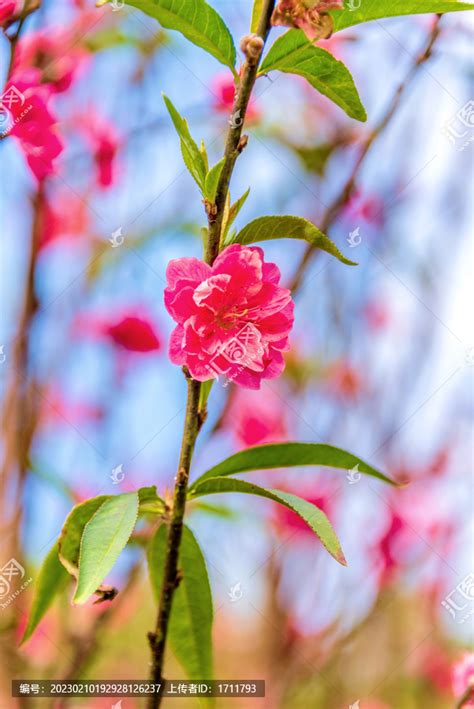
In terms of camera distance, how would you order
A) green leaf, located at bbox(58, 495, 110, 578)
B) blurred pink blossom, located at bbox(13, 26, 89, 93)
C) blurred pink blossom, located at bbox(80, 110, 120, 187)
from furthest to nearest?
blurred pink blossom, located at bbox(80, 110, 120, 187) → blurred pink blossom, located at bbox(13, 26, 89, 93) → green leaf, located at bbox(58, 495, 110, 578)

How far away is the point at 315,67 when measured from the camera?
694 mm

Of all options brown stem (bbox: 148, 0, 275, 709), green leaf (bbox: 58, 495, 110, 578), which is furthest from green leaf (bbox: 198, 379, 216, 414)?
green leaf (bbox: 58, 495, 110, 578)

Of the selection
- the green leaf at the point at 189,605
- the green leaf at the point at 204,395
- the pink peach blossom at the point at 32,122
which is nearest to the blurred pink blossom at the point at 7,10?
the pink peach blossom at the point at 32,122

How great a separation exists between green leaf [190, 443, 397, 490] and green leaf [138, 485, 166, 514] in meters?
0.07

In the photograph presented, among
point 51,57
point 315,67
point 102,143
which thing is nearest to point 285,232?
point 315,67

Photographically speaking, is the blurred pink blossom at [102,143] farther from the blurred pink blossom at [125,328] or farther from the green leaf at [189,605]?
the green leaf at [189,605]

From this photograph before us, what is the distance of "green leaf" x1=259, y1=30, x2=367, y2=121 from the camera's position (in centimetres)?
68

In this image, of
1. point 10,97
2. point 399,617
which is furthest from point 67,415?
point 399,617

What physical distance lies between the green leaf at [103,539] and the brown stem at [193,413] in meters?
0.04

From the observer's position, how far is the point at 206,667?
0.82m

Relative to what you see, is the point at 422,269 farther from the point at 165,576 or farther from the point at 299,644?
the point at 165,576

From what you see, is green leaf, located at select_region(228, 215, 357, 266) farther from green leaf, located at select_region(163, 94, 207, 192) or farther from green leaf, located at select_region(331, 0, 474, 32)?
green leaf, located at select_region(331, 0, 474, 32)

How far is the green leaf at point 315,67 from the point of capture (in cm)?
68

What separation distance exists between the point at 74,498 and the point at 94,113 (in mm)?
776
